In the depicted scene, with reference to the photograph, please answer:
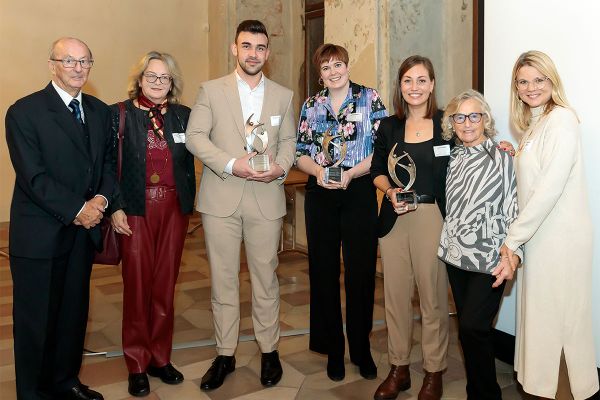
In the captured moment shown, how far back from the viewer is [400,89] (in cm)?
310

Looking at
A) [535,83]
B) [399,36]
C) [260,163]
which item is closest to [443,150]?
[535,83]

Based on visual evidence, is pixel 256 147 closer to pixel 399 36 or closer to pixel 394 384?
pixel 394 384

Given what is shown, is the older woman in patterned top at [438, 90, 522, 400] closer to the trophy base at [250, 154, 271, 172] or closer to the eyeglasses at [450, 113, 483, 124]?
the eyeglasses at [450, 113, 483, 124]

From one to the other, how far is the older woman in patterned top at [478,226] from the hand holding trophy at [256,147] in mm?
987

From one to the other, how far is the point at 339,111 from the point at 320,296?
3.59ft

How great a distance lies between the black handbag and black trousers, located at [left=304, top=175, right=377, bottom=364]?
1.09 meters

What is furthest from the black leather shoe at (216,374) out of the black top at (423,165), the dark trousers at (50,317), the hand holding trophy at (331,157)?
the black top at (423,165)

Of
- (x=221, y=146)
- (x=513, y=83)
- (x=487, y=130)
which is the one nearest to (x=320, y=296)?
(x=221, y=146)

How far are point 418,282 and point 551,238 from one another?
725 mm

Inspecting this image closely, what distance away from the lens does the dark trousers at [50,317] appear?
2801 millimetres

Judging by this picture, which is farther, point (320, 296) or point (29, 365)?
point (320, 296)

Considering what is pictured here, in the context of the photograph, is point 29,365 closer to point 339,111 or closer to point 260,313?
point 260,313

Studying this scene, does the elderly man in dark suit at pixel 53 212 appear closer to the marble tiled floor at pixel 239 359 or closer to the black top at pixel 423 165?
the marble tiled floor at pixel 239 359

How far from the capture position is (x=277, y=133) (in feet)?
11.1
